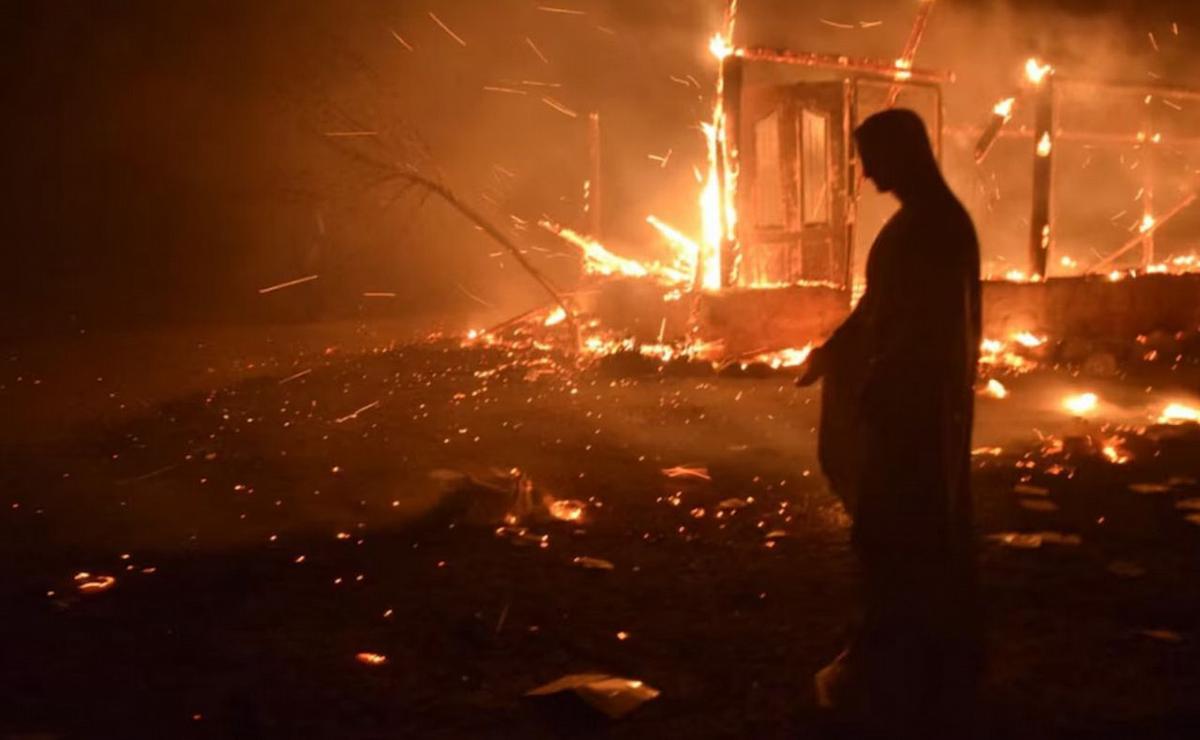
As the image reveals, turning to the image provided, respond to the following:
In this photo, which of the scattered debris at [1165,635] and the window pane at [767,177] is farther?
the window pane at [767,177]

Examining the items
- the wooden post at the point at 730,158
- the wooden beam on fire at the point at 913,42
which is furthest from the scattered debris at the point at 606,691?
the wooden beam on fire at the point at 913,42

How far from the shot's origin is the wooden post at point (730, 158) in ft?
28.7

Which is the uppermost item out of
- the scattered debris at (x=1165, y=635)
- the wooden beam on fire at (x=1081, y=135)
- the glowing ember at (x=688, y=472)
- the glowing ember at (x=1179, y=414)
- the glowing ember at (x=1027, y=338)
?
the wooden beam on fire at (x=1081, y=135)

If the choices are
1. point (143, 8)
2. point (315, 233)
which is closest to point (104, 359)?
point (315, 233)

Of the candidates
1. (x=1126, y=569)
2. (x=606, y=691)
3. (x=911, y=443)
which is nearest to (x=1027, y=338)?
(x=1126, y=569)

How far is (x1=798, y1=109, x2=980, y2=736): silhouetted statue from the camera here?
2.63 metres

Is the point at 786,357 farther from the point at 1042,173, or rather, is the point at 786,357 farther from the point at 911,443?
the point at 911,443

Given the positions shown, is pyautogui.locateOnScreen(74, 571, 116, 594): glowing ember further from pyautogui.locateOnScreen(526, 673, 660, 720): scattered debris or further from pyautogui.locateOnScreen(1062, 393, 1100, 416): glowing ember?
pyautogui.locateOnScreen(1062, 393, 1100, 416): glowing ember

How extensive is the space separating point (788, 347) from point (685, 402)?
1915 millimetres

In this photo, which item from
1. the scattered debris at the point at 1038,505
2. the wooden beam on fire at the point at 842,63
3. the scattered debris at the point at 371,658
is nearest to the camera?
the scattered debris at the point at 371,658

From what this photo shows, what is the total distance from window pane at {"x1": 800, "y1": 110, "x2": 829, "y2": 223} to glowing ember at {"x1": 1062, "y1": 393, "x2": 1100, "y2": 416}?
3.31m

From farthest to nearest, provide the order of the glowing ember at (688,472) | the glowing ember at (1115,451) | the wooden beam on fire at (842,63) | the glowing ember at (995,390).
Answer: the wooden beam on fire at (842,63) < the glowing ember at (995,390) < the glowing ember at (1115,451) < the glowing ember at (688,472)

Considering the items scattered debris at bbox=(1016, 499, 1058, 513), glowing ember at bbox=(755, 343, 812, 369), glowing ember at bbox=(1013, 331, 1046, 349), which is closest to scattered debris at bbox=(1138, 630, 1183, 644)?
scattered debris at bbox=(1016, 499, 1058, 513)

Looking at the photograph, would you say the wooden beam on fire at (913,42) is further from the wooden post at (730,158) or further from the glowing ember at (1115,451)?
the glowing ember at (1115,451)
